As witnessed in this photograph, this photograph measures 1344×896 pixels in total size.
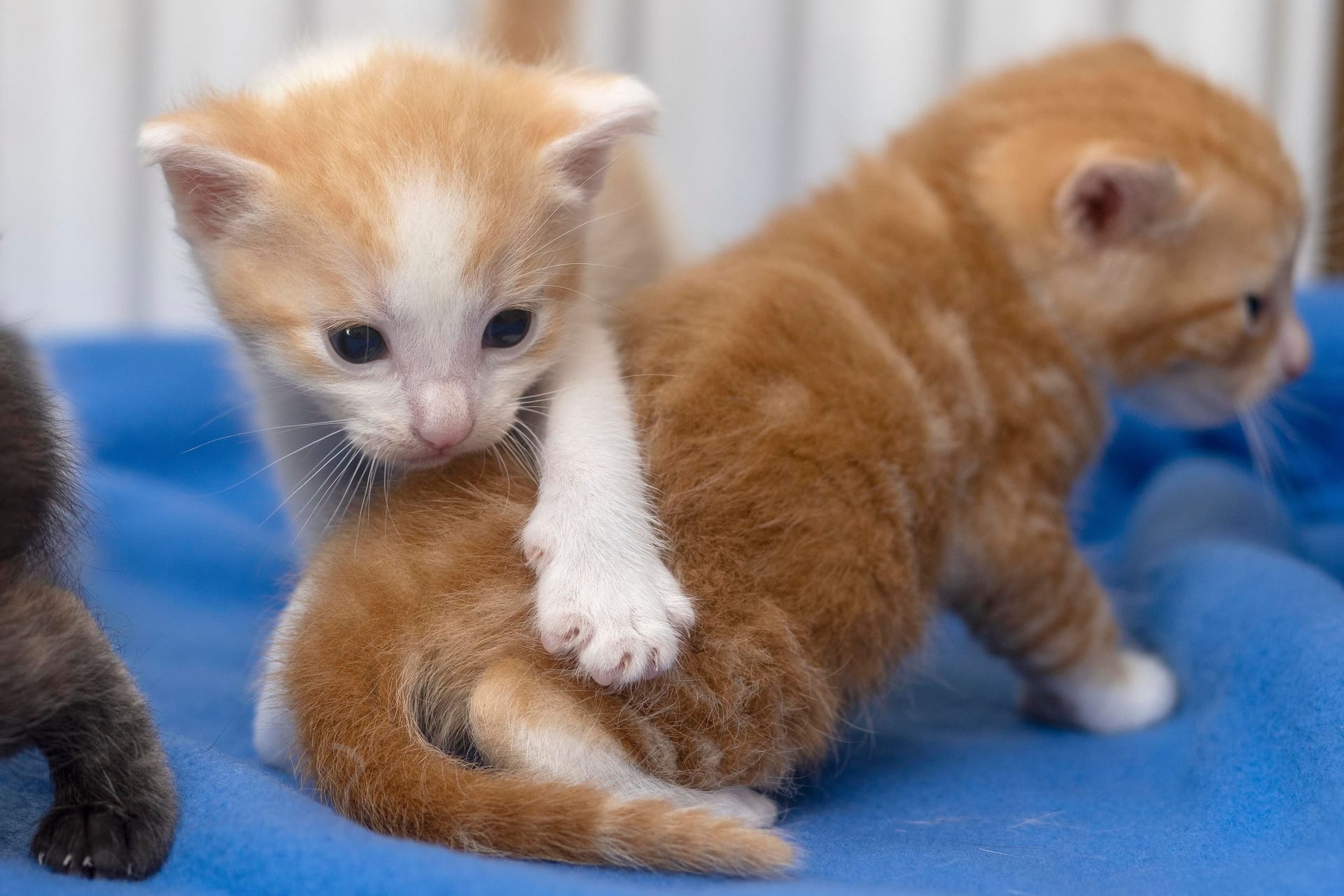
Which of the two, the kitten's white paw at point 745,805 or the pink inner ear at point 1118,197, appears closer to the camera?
the kitten's white paw at point 745,805

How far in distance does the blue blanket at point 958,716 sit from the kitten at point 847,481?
70 mm

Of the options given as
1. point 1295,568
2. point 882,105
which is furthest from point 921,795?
point 882,105

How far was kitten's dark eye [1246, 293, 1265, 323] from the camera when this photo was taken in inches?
67.8

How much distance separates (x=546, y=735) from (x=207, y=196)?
0.70 meters

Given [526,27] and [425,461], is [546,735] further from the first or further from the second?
[526,27]

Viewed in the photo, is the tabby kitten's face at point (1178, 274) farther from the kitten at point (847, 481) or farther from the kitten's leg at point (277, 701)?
the kitten's leg at point (277, 701)

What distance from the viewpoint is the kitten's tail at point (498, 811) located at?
1.04m

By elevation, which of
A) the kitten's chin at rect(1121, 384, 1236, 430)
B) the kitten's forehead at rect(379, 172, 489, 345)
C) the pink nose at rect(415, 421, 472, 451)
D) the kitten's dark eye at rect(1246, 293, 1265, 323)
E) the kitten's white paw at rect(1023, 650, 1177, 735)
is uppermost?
the kitten's forehead at rect(379, 172, 489, 345)

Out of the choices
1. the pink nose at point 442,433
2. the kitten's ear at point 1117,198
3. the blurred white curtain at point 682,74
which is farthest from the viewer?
the blurred white curtain at point 682,74

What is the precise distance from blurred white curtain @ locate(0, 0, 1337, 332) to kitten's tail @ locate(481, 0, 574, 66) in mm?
694

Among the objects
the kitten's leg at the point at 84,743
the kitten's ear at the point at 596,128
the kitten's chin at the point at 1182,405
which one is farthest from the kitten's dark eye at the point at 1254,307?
the kitten's leg at the point at 84,743

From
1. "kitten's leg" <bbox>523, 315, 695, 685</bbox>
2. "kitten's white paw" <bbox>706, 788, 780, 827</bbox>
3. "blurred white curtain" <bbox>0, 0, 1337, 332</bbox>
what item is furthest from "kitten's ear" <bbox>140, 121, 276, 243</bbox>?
"blurred white curtain" <bbox>0, 0, 1337, 332</bbox>

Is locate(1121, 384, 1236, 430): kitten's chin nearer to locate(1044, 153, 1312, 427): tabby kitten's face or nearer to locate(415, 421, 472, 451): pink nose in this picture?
locate(1044, 153, 1312, 427): tabby kitten's face

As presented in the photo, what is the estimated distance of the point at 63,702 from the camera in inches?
40.4
